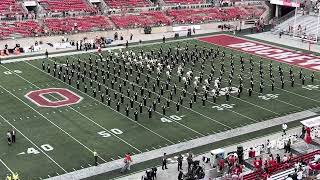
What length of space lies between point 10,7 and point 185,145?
2793 cm

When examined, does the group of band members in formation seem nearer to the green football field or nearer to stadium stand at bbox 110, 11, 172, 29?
the green football field

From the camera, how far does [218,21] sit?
48.0 metres

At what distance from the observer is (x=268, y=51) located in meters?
36.5

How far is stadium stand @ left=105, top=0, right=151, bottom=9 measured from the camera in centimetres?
4750

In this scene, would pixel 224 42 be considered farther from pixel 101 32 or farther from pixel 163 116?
pixel 163 116

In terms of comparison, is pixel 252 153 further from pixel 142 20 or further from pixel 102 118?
pixel 142 20

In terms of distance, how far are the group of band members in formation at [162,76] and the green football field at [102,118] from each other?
150mm

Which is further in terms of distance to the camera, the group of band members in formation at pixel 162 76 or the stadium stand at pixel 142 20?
the stadium stand at pixel 142 20

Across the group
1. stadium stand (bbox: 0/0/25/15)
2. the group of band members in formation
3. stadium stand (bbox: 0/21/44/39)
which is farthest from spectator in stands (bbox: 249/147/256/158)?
stadium stand (bbox: 0/0/25/15)

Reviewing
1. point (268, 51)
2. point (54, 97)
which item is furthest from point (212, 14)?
point (54, 97)

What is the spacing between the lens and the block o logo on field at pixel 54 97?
2412cm

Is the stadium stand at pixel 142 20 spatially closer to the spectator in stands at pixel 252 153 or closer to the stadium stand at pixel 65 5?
the stadium stand at pixel 65 5

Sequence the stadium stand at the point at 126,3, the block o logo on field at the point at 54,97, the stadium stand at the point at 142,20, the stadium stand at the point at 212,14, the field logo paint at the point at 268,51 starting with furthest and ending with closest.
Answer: the stadium stand at the point at 212,14 < the stadium stand at the point at 126,3 < the stadium stand at the point at 142,20 < the field logo paint at the point at 268,51 < the block o logo on field at the point at 54,97

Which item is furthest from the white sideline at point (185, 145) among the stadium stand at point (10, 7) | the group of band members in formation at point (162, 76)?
the stadium stand at point (10, 7)
